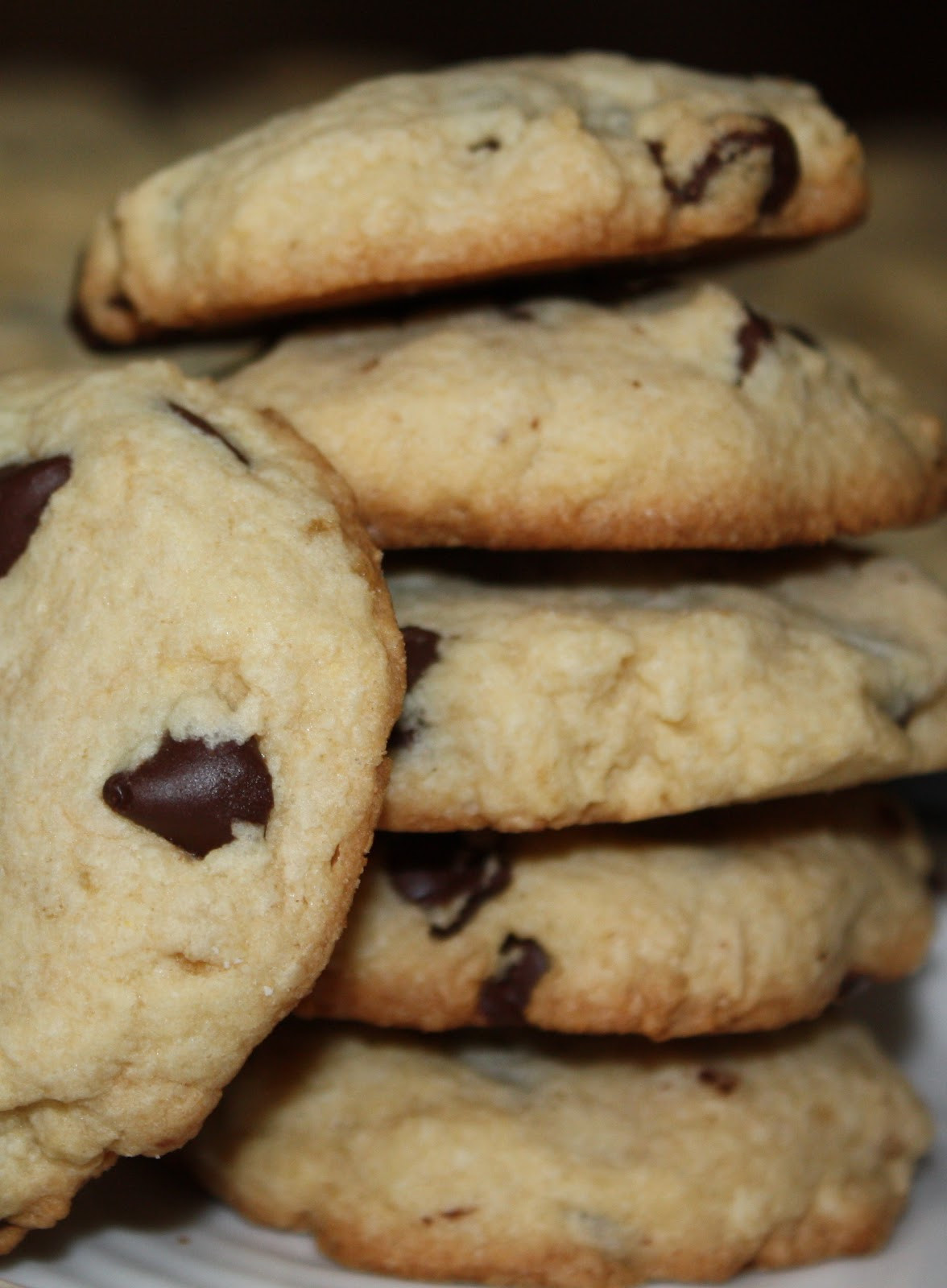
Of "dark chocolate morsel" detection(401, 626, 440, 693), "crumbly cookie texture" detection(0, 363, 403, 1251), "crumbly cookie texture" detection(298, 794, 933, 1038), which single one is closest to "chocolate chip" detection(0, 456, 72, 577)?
"crumbly cookie texture" detection(0, 363, 403, 1251)

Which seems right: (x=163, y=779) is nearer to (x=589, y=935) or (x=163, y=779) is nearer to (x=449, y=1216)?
(x=589, y=935)

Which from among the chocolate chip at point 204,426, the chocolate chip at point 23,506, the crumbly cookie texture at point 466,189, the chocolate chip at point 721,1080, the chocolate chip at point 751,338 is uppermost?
the crumbly cookie texture at point 466,189

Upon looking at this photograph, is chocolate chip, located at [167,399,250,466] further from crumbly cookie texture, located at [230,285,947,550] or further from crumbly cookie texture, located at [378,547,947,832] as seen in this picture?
crumbly cookie texture, located at [378,547,947,832]

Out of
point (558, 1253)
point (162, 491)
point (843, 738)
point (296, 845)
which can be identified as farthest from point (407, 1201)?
point (162, 491)

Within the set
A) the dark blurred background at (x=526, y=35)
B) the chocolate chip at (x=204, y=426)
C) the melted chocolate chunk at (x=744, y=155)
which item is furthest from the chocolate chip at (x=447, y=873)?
the dark blurred background at (x=526, y=35)

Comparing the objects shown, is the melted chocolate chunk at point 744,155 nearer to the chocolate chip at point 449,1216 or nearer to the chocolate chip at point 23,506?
the chocolate chip at point 23,506

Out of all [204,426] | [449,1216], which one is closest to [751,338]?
[204,426]
